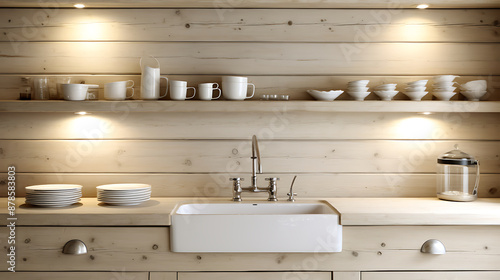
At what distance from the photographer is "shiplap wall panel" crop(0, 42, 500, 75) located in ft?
8.02

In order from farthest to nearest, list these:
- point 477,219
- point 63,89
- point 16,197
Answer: point 16,197 → point 63,89 → point 477,219

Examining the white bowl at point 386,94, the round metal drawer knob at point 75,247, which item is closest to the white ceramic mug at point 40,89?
the round metal drawer knob at point 75,247

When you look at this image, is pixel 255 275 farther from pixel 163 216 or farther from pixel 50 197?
pixel 50 197

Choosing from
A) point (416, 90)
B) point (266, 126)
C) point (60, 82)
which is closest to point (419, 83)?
point (416, 90)

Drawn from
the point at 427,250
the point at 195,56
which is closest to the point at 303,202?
the point at 427,250

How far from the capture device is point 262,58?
2461 mm

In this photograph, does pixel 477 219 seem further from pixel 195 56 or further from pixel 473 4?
pixel 195 56

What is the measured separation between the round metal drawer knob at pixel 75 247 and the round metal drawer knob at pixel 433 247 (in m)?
1.48

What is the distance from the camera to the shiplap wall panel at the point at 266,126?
8.07ft

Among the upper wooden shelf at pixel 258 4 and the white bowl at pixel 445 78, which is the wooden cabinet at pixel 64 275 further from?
the white bowl at pixel 445 78

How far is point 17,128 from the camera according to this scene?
2.45 metres

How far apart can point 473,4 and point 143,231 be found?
1.98 m

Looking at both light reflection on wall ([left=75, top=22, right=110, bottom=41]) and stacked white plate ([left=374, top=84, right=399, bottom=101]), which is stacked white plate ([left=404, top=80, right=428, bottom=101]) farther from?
light reflection on wall ([left=75, top=22, right=110, bottom=41])

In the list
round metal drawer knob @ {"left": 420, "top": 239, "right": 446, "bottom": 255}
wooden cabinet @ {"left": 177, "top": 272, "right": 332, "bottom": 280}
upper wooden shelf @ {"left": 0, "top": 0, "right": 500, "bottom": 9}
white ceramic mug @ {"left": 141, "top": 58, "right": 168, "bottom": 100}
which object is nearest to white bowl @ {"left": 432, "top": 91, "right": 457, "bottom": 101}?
upper wooden shelf @ {"left": 0, "top": 0, "right": 500, "bottom": 9}
